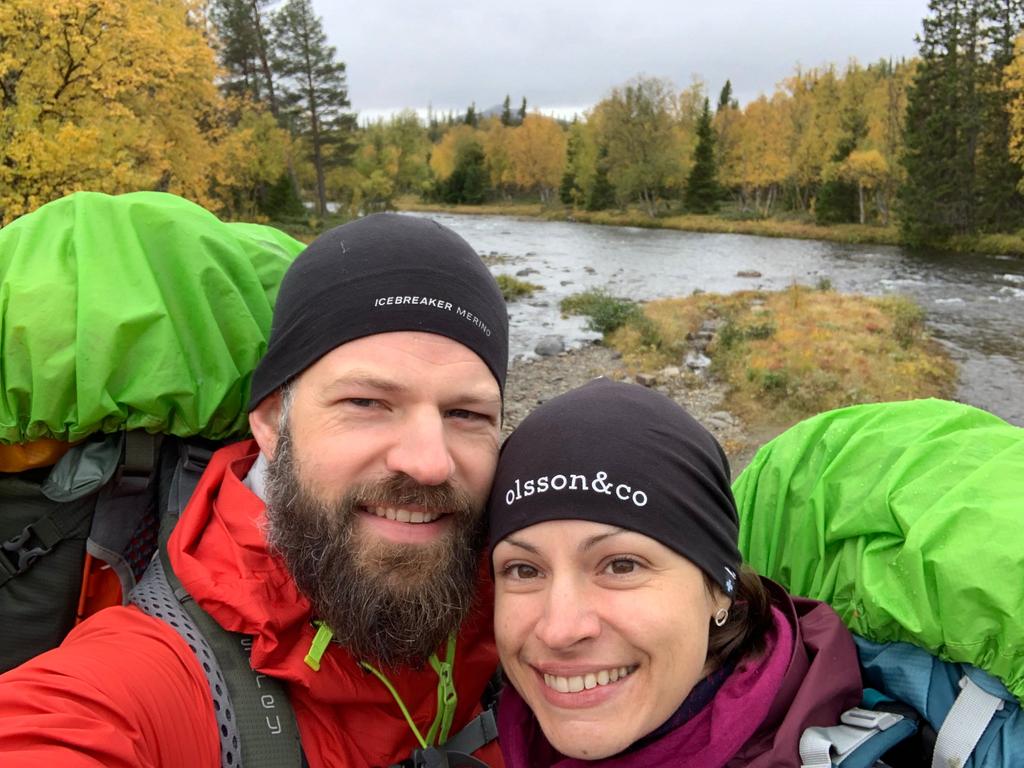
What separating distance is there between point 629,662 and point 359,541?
1.94ft

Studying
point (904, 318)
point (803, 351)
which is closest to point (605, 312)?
point (803, 351)

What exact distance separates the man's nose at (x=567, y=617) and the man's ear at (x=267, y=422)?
754 mm

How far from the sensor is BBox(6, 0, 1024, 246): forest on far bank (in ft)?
35.5

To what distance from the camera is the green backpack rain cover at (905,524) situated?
1159mm

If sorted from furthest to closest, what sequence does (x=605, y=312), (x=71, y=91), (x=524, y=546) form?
(x=605, y=312) → (x=71, y=91) → (x=524, y=546)

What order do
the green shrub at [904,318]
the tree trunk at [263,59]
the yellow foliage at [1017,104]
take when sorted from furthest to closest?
1. the tree trunk at [263,59]
2. the yellow foliage at [1017,104]
3. the green shrub at [904,318]

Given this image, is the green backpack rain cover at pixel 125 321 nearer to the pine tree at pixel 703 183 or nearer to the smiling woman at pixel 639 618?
the smiling woman at pixel 639 618

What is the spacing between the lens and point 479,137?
242 ft

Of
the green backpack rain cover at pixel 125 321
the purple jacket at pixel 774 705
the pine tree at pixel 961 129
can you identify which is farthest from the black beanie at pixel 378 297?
the pine tree at pixel 961 129

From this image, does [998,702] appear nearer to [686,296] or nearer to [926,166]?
[686,296]

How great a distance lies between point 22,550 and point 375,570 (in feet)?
2.66

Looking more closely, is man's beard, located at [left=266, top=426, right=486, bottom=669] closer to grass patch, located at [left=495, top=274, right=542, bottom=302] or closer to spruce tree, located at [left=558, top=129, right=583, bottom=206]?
grass patch, located at [left=495, top=274, right=542, bottom=302]

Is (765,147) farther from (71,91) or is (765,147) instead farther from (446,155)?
(71,91)

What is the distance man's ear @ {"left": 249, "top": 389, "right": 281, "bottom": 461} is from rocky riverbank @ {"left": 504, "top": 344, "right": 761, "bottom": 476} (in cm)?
741
